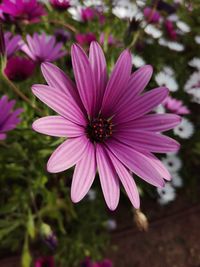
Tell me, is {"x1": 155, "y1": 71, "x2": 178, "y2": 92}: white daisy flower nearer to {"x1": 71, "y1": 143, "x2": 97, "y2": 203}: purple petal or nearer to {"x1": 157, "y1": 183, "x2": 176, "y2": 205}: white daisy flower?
{"x1": 157, "y1": 183, "x2": 176, "y2": 205}: white daisy flower

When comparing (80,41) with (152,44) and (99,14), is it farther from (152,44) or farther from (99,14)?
(152,44)

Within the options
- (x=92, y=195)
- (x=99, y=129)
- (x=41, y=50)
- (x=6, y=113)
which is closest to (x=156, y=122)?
(x=99, y=129)

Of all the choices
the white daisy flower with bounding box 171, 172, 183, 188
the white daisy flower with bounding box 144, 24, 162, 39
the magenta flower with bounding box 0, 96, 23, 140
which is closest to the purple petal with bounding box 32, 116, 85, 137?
the magenta flower with bounding box 0, 96, 23, 140

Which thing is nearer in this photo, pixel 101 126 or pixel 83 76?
pixel 83 76

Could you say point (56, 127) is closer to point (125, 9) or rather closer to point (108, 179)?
point (108, 179)

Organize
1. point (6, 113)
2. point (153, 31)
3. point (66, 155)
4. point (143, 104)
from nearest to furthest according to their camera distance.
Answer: point (66, 155) → point (143, 104) → point (6, 113) → point (153, 31)

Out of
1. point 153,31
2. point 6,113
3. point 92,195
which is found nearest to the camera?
point 6,113

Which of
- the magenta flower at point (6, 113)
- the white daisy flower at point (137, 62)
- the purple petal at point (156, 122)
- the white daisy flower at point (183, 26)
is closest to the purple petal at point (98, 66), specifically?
the purple petal at point (156, 122)
